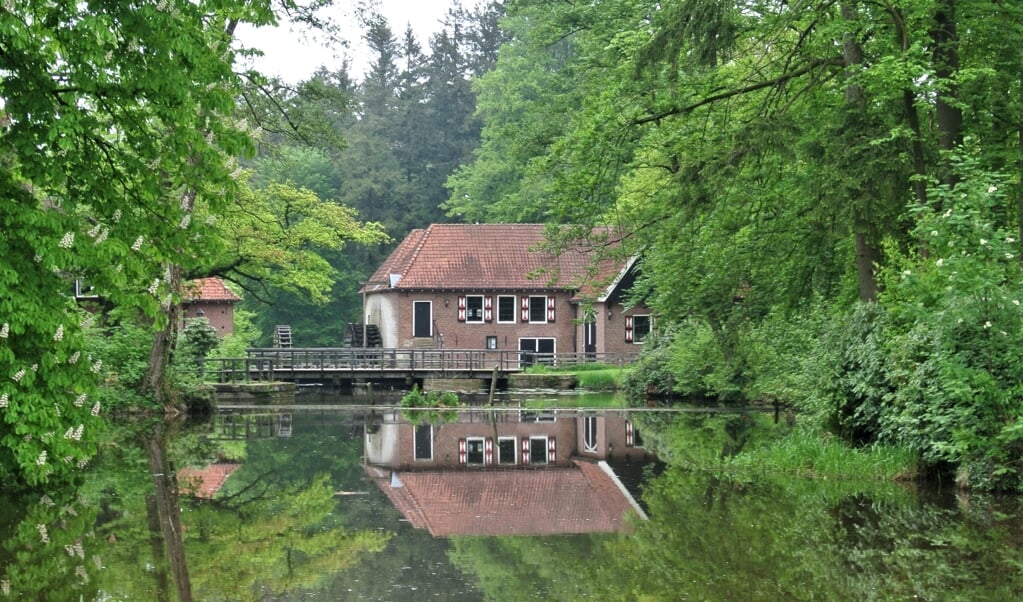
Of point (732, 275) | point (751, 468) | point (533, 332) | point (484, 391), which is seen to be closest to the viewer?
point (751, 468)

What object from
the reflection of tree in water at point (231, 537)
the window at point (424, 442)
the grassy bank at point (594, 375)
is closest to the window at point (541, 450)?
the window at point (424, 442)

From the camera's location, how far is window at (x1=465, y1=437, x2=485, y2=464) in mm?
20328

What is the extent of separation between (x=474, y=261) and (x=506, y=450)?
34.3m

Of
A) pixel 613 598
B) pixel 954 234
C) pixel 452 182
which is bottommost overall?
pixel 613 598

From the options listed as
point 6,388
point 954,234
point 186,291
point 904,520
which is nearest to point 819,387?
point 954,234

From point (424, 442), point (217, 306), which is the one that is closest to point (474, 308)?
point (217, 306)

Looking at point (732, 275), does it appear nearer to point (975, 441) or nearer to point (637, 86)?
point (637, 86)

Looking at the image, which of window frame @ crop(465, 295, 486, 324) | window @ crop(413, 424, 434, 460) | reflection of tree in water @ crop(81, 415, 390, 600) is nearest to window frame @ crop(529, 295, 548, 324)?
window frame @ crop(465, 295, 486, 324)

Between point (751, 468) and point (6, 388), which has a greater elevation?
point (6, 388)

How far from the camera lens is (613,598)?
8898 mm

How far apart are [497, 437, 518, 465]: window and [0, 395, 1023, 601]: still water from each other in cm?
17

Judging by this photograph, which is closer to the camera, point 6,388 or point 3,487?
point 6,388

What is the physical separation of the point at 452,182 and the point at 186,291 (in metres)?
37.8

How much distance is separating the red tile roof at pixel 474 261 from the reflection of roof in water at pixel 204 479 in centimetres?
3557
